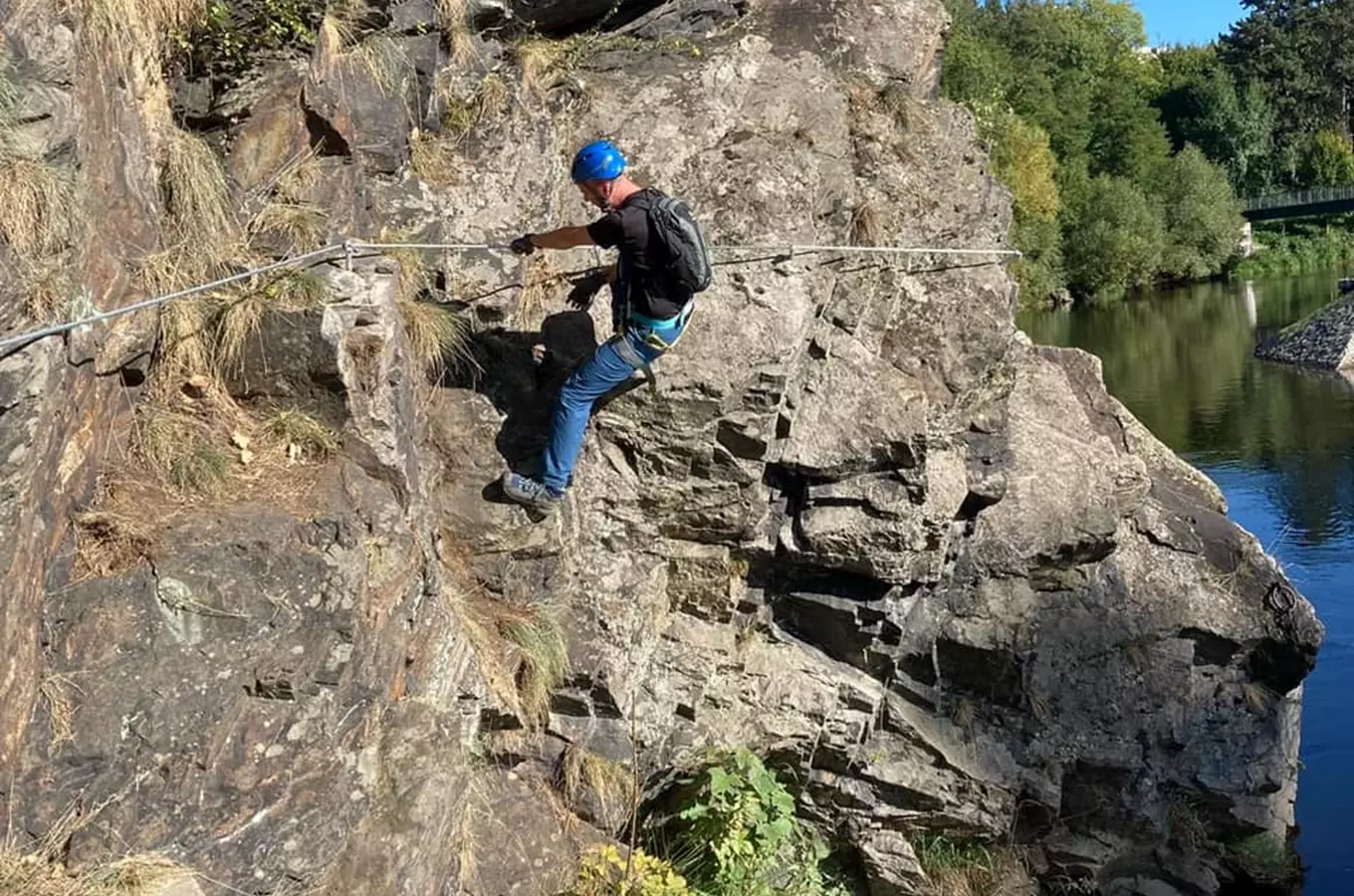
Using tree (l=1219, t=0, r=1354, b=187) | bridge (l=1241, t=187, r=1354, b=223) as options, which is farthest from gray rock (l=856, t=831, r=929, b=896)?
tree (l=1219, t=0, r=1354, b=187)

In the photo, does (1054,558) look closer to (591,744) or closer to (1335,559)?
(591,744)

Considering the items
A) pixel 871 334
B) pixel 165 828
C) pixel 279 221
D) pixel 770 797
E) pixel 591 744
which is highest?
pixel 279 221

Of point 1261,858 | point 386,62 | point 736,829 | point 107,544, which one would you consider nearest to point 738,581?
point 736,829

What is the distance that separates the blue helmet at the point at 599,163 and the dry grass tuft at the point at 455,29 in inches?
77.4

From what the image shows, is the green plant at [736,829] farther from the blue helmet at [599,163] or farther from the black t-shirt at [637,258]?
the blue helmet at [599,163]

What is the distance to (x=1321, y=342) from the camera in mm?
32938

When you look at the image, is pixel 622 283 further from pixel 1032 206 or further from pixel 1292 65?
pixel 1292 65

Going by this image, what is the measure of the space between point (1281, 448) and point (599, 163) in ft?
65.4

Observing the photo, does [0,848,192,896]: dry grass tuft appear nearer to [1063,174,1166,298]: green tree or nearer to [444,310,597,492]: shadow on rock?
[444,310,597,492]: shadow on rock

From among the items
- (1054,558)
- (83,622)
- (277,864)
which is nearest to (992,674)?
(1054,558)

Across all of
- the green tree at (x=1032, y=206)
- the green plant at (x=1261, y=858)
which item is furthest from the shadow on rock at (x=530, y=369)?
the green tree at (x=1032, y=206)

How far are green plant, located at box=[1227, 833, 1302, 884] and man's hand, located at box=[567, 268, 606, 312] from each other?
6.87 metres

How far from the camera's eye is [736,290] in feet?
24.7

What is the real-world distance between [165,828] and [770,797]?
3.73 m
